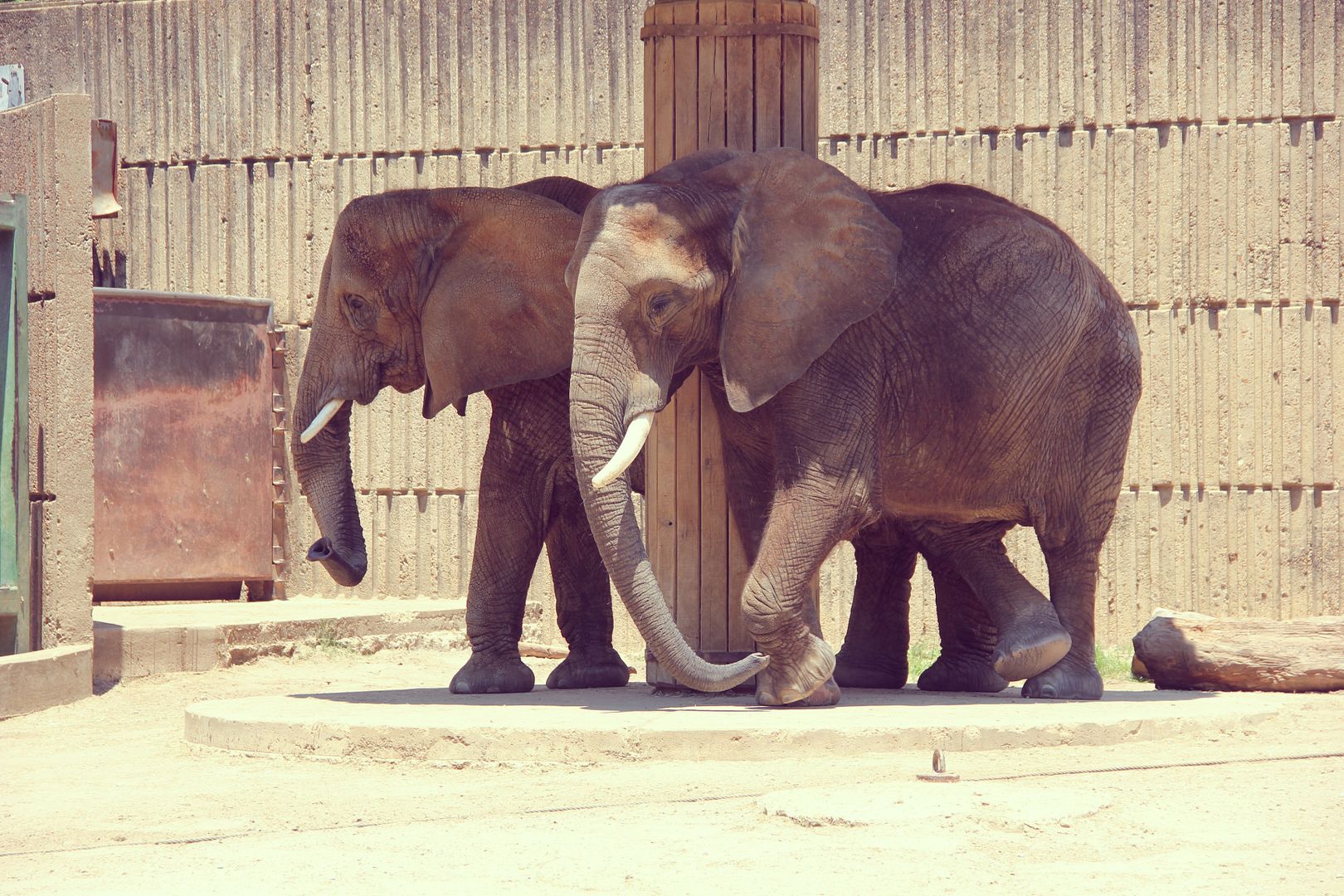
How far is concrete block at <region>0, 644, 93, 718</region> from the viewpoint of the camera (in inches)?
368

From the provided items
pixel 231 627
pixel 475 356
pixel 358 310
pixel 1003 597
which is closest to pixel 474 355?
pixel 475 356

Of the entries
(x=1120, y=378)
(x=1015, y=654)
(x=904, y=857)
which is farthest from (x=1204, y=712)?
(x=904, y=857)

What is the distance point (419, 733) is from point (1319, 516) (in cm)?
671

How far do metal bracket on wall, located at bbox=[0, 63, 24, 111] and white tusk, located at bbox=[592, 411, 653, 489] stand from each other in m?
8.28

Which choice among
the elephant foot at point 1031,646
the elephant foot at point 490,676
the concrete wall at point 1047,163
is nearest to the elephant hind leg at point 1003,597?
the elephant foot at point 1031,646

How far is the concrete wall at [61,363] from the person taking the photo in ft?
33.0

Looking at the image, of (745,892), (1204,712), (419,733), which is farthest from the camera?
(1204,712)

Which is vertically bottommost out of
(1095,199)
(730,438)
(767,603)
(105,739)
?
(105,739)

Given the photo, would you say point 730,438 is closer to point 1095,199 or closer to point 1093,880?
point 1093,880

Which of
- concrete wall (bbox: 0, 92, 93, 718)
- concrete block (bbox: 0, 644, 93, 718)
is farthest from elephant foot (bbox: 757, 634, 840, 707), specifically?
concrete wall (bbox: 0, 92, 93, 718)

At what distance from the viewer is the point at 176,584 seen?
13.2 meters

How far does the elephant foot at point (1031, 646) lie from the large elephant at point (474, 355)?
1884 millimetres

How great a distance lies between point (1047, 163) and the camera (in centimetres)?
1211

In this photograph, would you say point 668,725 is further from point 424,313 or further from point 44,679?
point 44,679
